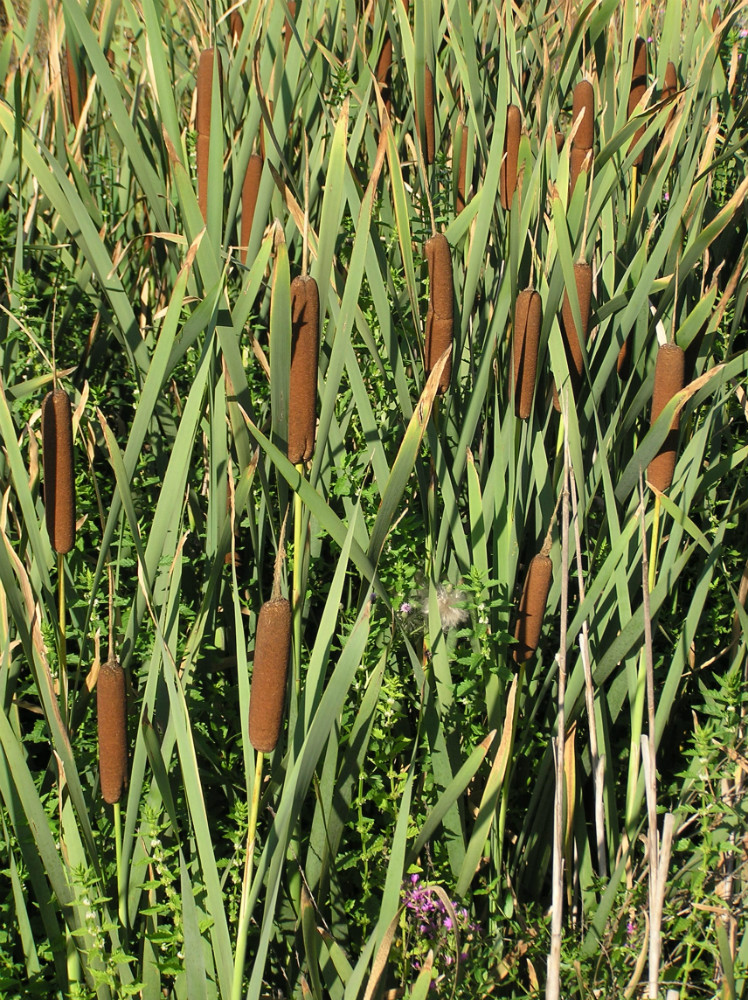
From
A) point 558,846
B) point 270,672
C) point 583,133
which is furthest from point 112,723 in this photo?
point 583,133

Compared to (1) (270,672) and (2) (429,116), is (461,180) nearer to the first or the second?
(2) (429,116)

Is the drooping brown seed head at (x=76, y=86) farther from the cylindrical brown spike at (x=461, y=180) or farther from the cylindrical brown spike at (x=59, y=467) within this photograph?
the cylindrical brown spike at (x=59, y=467)

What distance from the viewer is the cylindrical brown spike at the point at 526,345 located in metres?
1.15

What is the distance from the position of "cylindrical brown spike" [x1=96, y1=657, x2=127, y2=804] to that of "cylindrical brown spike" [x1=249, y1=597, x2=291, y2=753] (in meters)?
0.15

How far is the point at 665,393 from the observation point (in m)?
1.20

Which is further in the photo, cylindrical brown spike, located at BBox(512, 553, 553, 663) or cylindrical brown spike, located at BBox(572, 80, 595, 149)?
cylindrical brown spike, located at BBox(572, 80, 595, 149)

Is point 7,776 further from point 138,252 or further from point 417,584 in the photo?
point 138,252

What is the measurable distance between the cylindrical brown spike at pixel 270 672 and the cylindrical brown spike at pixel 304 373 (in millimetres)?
194

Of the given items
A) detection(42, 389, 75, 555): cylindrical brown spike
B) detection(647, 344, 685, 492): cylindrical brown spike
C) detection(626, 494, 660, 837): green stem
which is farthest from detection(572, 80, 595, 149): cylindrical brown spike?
detection(42, 389, 75, 555): cylindrical brown spike

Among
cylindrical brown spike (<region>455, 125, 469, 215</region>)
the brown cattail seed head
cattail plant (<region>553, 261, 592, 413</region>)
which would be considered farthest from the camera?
cylindrical brown spike (<region>455, 125, 469, 215</region>)

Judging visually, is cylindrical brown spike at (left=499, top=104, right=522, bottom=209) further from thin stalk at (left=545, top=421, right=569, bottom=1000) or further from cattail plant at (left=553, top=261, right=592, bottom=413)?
thin stalk at (left=545, top=421, right=569, bottom=1000)

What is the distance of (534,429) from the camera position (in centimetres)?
139

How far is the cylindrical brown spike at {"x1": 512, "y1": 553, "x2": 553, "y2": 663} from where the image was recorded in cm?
113

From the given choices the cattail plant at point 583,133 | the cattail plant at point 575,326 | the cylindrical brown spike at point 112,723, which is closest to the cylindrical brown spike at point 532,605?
the cattail plant at point 575,326
